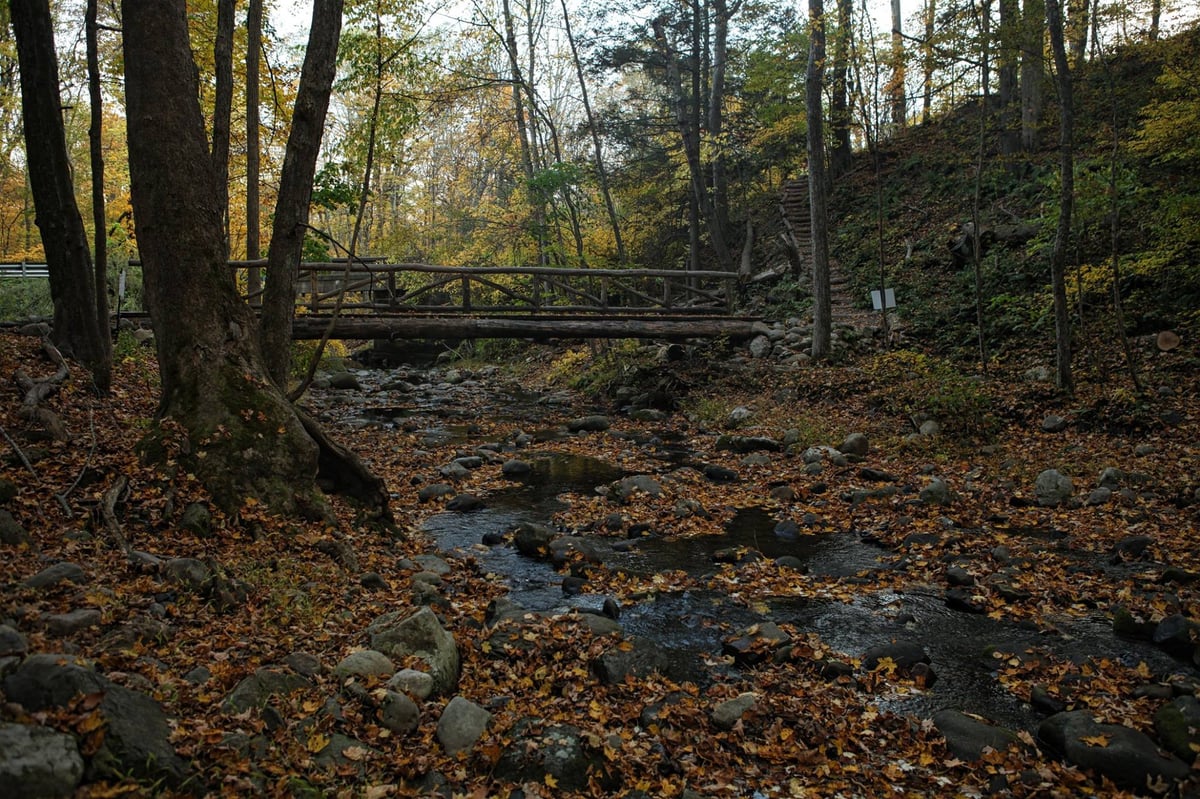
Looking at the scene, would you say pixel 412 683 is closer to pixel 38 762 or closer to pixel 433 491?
pixel 38 762

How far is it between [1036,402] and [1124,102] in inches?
408

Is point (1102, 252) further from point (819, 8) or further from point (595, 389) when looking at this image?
point (595, 389)

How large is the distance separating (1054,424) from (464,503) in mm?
6906

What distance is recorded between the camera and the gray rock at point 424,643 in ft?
12.4

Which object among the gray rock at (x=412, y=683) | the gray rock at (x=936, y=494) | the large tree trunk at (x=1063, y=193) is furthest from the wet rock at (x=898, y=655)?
the large tree trunk at (x=1063, y=193)

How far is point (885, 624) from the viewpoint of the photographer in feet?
16.2

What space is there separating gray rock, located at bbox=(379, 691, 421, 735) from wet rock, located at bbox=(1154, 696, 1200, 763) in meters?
3.43

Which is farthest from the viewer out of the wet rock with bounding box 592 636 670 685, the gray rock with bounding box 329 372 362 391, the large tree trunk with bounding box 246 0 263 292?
the gray rock with bounding box 329 372 362 391

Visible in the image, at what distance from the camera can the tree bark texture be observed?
5.31 metres

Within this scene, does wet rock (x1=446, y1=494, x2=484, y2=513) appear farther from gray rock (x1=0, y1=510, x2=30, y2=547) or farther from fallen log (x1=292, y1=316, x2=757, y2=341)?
fallen log (x1=292, y1=316, x2=757, y2=341)

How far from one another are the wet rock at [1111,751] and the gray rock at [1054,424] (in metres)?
5.90

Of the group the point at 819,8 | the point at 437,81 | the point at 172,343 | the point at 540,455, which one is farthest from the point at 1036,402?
the point at 437,81

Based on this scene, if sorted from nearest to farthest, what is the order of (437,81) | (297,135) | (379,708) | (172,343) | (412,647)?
(379,708) < (412,647) < (172,343) < (297,135) < (437,81)

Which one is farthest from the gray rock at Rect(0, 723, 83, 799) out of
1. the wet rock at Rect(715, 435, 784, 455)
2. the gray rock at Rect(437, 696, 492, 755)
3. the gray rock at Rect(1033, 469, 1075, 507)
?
the wet rock at Rect(715, 435, 784, 455)
